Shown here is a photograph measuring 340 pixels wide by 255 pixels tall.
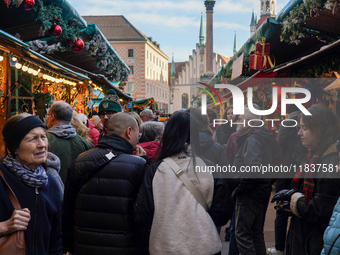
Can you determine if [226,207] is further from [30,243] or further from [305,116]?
[30,243]

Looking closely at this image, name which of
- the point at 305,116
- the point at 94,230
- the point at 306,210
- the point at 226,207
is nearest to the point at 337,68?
the point at 305,116

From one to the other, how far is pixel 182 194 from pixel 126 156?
587 mm

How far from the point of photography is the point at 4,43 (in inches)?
167

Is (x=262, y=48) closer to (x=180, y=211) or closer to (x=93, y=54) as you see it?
(x=93, y=54)

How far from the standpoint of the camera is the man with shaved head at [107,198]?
255 cm

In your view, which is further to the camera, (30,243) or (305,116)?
(305,116)

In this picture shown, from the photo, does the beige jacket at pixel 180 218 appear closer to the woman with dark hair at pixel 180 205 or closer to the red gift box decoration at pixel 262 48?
the woman with dark hair at pixel 180 205

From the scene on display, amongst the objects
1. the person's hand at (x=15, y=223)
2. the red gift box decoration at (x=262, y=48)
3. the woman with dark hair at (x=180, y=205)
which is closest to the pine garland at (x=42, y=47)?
the red gift box decoration at (x=262, y=48)

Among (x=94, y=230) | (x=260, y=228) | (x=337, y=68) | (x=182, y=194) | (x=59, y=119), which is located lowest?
(x=260, y=228)

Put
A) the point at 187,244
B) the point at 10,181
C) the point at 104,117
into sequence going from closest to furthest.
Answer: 1. the point at 10,181
2. the point at 187,244
3. the point at 104,117

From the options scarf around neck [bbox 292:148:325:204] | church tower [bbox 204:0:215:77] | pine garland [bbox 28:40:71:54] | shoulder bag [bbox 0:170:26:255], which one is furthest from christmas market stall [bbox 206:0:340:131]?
church tower [bbox 204:0:215:77]

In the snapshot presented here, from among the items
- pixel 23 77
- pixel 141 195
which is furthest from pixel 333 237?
pixel 23 77

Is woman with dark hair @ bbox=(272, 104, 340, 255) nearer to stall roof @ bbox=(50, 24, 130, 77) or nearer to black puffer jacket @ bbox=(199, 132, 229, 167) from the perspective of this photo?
black puffer jacket @ bbox=(199, 132, 229, 167)

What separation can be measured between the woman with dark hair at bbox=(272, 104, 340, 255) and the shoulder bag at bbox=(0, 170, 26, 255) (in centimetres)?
189
